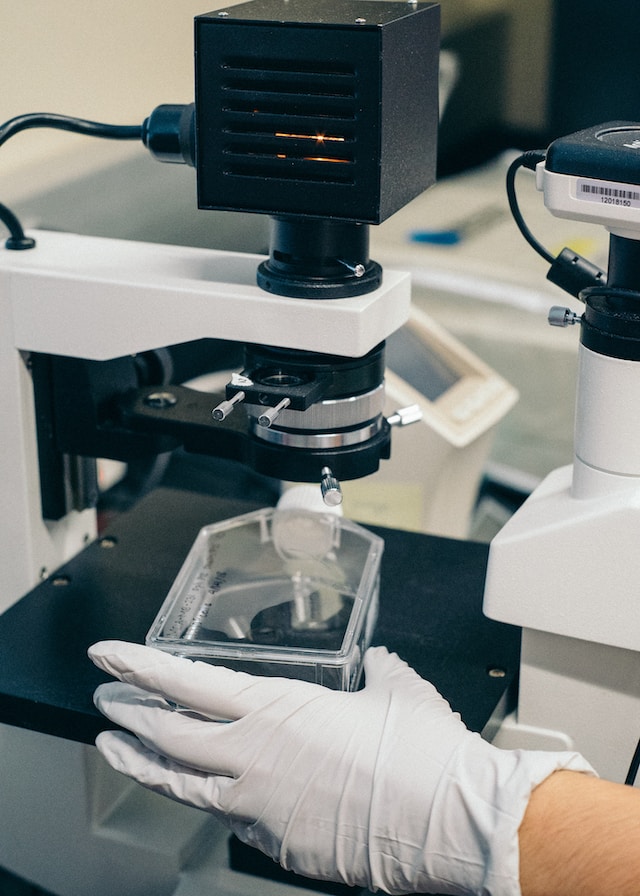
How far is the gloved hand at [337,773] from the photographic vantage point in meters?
0.80

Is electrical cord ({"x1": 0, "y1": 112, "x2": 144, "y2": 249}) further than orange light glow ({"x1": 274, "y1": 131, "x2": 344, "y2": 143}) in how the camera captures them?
Yes

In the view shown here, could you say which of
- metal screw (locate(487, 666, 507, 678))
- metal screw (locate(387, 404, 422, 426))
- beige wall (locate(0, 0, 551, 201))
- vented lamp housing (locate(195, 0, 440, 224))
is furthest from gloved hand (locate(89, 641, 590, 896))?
beige wall (locate(0, 0, 551, 201))

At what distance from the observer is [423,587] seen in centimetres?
115

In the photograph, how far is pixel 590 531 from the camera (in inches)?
34.0

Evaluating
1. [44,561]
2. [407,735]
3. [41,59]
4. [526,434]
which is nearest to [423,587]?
[407,735]

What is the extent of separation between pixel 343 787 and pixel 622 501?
0.32 meters

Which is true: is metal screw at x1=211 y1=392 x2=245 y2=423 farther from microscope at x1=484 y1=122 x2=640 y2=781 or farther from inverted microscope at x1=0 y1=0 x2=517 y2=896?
microscope at x1=484 y1=122 x2=640 y2=781

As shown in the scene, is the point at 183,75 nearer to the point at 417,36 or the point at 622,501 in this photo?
the point at 417,36

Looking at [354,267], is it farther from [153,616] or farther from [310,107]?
[153,616]

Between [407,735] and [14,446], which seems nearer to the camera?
[407,735]

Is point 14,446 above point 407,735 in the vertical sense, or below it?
above

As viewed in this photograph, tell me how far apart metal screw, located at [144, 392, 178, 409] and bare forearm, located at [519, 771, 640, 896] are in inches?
21.5

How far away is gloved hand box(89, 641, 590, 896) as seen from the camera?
2.62 ft

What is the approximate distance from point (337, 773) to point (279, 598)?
0.76 feet
